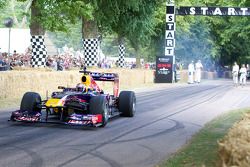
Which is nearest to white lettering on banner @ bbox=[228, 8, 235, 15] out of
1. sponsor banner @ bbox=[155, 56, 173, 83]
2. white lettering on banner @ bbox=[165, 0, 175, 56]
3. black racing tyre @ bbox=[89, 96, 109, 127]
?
white lettering on banner @ bbox=[165, 0, 175, 56]

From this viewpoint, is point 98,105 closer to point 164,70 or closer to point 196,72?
point 164,70

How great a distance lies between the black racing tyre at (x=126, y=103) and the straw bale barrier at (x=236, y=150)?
29.8 feet

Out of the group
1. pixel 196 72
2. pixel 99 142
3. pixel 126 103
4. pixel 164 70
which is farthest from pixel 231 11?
pixel 99 142

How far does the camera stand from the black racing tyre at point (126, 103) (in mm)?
14984

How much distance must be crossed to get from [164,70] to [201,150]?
31448 millimetres

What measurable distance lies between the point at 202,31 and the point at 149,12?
87.2 feet

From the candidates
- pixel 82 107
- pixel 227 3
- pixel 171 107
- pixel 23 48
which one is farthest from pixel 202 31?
pixel 82 107

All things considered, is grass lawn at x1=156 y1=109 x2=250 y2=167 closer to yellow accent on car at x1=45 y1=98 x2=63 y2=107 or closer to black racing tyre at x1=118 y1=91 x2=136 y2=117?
black racing tyre at x1=118 y1=91 x2=136 y2=117

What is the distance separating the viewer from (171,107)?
63.4 ft

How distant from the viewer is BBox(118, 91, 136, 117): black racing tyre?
1498cm

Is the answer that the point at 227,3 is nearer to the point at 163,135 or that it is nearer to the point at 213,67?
the point at 213,67

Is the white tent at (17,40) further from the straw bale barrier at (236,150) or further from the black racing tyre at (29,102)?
the straw bale barrier at (236,150)

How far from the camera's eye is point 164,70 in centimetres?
4066

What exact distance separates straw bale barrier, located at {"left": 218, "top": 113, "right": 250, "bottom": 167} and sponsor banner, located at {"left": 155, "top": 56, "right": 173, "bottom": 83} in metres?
34.5
